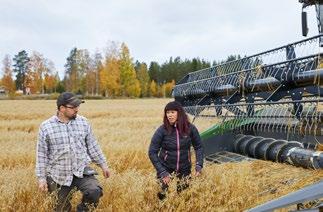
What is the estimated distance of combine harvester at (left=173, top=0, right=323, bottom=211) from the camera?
5094mm

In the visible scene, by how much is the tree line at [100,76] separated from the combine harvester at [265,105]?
49.7 metres

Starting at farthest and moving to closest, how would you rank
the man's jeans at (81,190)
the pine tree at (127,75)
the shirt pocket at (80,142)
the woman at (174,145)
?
the pine tree at (127,75)
the woman at (174,145)
the shirt pocket at (80,142)
the man's jeans at (81,190)

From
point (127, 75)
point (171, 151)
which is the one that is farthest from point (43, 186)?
point (127, 75)

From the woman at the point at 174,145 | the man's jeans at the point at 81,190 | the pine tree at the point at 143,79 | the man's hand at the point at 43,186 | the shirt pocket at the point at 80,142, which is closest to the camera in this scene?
the man's hand at the point at 43,186

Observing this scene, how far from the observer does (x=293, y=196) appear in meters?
2.40

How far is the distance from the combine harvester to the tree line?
49741 millimetres

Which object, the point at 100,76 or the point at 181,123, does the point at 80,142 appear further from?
the point at 100,76

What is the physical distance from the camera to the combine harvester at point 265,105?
5094 millimetres

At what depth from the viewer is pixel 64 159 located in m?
4.34

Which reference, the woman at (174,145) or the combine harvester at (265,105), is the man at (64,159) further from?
the combine harvester at (265,105)

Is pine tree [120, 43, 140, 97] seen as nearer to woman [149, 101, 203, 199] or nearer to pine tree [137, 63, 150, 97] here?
pine tree [137, 63, 150, 97]

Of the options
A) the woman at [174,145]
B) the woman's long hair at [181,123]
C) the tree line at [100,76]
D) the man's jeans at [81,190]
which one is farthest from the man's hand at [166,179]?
the tree line at [100,76]

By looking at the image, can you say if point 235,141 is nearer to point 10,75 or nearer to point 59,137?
point 59,137

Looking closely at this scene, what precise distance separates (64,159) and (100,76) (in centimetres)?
5953
